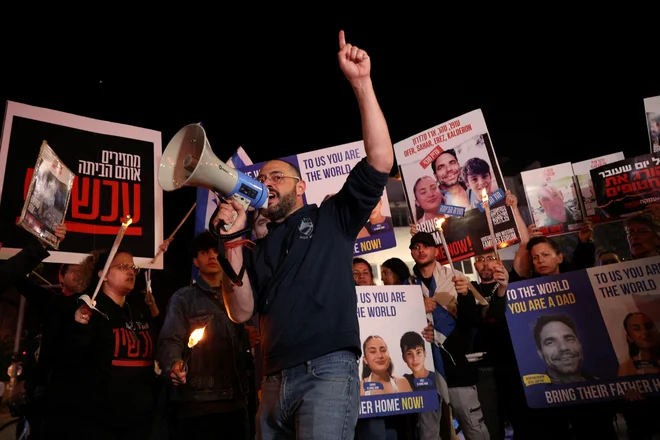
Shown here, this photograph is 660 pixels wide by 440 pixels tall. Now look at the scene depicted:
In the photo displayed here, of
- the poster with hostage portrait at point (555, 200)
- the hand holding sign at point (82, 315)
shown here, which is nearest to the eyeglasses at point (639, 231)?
the poster with hostage portrait at point (555, 200)

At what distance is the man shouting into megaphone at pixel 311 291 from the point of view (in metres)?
1.98

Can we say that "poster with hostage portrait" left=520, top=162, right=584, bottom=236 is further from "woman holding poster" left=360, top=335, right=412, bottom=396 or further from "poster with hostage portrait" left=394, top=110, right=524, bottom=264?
"woman holding poster" left=360, top=335, right=412, bottom=396

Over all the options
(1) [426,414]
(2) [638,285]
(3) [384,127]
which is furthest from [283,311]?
(2) [638,285]

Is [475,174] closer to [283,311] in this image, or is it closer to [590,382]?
[590,382]

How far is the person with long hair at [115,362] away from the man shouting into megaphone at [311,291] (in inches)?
76.5

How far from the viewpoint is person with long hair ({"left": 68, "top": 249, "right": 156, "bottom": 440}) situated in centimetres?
367

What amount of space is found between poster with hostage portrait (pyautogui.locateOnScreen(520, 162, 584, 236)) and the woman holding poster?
96.3 inches

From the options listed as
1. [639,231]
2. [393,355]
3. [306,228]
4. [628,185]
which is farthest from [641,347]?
[306,228]

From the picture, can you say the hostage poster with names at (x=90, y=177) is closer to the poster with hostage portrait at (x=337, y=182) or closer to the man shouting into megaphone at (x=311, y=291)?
the poster with hostage portrait at (x=337, y=182)

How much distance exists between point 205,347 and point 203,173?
2165 millimetres

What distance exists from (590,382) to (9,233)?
4.70 meters

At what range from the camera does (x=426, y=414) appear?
4.32 metres

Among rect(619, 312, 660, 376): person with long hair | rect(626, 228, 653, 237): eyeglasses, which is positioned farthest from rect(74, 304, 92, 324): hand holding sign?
rect(626, 228, 653, 237): eyeglasses

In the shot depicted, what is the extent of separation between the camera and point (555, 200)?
5383 millimetres
